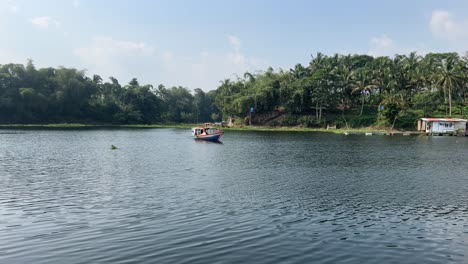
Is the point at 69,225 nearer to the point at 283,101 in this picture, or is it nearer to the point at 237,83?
the point at 283,101

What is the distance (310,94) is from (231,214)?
4208 inches

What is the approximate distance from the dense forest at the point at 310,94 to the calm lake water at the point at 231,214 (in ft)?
259

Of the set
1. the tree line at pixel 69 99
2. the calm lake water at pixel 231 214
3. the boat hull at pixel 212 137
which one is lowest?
the calm lake water at pixel 231 214

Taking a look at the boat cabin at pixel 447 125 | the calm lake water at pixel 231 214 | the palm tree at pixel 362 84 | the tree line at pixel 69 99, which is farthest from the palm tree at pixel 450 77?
the tree line at pixel 69 99

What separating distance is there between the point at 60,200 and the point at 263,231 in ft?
42.4

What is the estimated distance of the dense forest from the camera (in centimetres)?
11331

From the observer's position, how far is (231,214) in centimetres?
2112

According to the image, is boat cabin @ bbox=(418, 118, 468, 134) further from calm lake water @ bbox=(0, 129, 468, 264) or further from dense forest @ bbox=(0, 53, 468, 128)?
calm lake water @ bbox=(0, 129, 468, 264)

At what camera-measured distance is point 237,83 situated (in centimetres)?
14925

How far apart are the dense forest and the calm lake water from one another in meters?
79.0

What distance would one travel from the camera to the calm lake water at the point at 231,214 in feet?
50.5

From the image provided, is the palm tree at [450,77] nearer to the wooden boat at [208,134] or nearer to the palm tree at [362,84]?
the palm tree at [362,84]

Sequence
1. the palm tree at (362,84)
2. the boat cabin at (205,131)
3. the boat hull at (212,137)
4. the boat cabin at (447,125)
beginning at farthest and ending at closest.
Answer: the palm tree at (362,84) → the boat cabin at (447,125) → the boat cabin at (205,131) → the boat hull at (212,137)

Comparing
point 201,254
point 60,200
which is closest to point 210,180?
point 60,200
